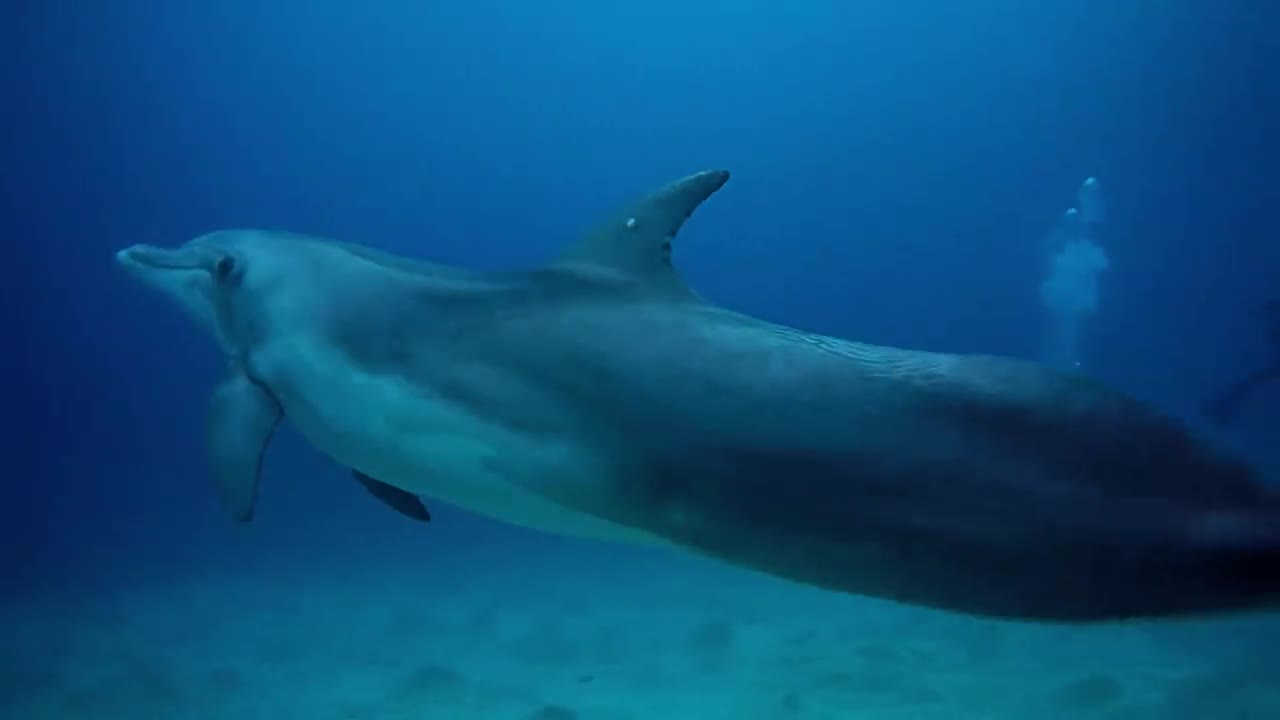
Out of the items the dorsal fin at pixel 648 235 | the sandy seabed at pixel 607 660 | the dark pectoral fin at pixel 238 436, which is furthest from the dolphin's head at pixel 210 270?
the sandy seabed at pixel 607 660

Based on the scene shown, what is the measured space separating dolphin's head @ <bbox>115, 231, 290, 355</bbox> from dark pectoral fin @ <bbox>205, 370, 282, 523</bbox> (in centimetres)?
17

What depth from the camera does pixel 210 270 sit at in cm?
376

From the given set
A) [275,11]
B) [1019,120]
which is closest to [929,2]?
[1019,120]

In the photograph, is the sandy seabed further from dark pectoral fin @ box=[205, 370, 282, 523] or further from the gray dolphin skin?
the gray dolphin skin

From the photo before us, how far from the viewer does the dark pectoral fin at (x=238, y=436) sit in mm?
3635

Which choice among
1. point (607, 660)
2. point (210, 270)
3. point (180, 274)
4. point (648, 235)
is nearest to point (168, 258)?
point (180, 274)

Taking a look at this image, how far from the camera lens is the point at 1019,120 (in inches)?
1892

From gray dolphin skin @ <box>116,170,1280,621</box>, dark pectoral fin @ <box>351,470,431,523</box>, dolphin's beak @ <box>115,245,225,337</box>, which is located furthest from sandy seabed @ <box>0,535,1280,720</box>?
gray dolphin skin @ <box>116,170,1280,621</box>

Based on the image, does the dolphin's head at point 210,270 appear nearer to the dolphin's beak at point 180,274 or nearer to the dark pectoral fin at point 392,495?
the dolphin's beak at point 180,274

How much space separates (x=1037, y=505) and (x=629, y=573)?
1555 centimetres

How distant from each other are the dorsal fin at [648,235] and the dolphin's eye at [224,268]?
118 cm

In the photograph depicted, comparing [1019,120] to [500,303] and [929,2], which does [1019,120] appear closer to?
[929,2]

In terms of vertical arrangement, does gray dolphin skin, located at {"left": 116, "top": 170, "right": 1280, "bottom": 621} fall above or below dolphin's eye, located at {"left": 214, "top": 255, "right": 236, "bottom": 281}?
below

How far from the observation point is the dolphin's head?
371 centimetres
